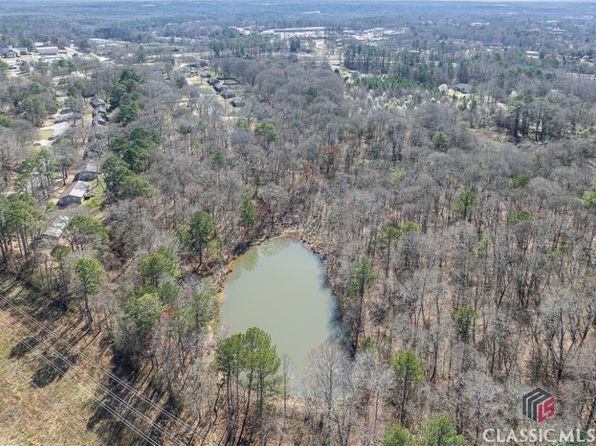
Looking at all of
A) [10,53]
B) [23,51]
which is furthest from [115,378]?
[23,51]

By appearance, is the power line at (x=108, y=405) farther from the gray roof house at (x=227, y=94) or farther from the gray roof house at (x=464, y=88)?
the gray roof house at (x=464, y=88)

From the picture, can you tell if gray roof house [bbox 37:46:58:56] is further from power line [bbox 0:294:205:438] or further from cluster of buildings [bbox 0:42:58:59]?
power line [bbox 0:294:205:438]

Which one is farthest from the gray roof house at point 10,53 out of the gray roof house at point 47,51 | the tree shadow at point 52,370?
the tree shadow at point 52,370

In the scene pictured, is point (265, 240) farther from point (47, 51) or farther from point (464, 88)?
point (47, 51)

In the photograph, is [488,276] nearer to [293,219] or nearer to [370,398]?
[370,398]

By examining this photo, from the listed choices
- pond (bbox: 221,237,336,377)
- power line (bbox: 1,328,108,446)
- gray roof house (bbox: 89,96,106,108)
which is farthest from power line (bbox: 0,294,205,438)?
gray roof house (bbox: 89,96,106,108)

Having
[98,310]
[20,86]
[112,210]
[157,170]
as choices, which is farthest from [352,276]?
[20,86]
